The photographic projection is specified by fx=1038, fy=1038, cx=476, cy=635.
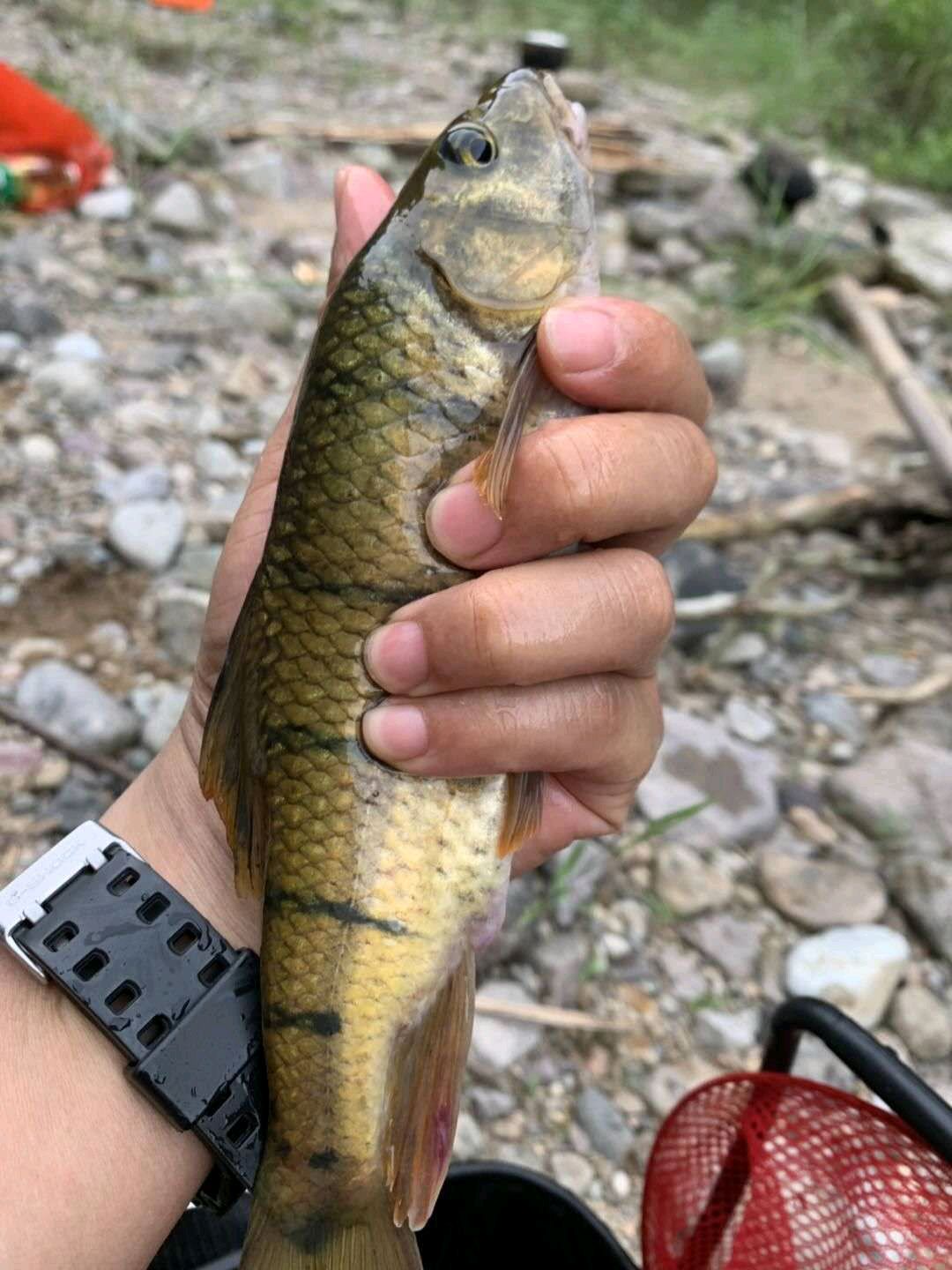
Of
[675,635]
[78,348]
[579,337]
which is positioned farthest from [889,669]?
[78,348]

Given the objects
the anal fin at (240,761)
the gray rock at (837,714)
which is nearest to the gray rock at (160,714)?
the anal fin at (240,761)

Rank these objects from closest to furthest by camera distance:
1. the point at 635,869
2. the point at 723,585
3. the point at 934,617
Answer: the point at 635,869, the point at 723,585, the point at 934,617

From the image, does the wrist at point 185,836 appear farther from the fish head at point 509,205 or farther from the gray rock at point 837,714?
the gray rock at point 837,714

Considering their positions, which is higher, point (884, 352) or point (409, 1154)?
point (409, 1154)

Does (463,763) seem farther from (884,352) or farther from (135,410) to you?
(884,352)

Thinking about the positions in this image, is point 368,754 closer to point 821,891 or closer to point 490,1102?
point 490,1102

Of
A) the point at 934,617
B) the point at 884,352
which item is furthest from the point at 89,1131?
the point at 884,352

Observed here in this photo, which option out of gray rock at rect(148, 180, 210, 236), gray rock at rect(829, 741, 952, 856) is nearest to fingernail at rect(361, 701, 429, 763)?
gray rock at rect(829, 741, 952, 856)
